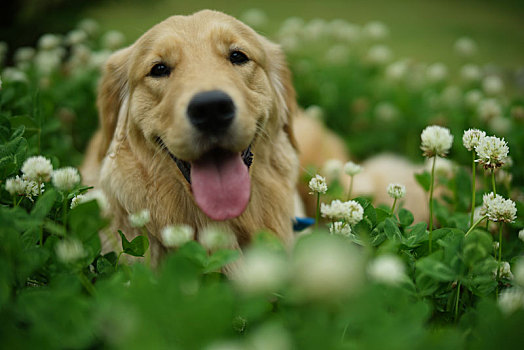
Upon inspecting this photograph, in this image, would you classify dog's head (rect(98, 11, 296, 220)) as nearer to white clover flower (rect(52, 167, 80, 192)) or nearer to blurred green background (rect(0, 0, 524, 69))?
white clover flower (rect(52, 167, 80, 192))

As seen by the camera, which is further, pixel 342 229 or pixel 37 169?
pixel 342 229

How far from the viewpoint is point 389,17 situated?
10.1 m

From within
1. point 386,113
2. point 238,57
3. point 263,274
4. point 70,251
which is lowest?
point 386,113

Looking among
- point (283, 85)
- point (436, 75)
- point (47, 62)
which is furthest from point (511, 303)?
point (436, 75)

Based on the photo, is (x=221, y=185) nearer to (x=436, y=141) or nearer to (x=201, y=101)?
(x=201, y=101)

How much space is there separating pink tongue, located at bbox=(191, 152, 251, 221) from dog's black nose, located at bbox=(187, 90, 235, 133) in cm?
24

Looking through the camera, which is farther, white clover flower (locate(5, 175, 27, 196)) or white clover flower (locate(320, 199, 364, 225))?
white clover flower (locate(320, 199, 364, 225))

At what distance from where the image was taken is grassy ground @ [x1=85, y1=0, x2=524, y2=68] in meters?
8.31

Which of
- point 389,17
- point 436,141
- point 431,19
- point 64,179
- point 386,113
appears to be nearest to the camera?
point 64,179

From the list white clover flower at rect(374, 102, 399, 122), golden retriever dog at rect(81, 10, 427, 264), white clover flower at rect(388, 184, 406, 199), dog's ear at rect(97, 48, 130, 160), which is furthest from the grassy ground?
white clover flower at rect(388, 184, 406, 199)

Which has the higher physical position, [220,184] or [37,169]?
[37,169]

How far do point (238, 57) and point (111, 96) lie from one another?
0.96 metres

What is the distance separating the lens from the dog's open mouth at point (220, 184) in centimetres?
219

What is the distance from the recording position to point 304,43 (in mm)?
6000
